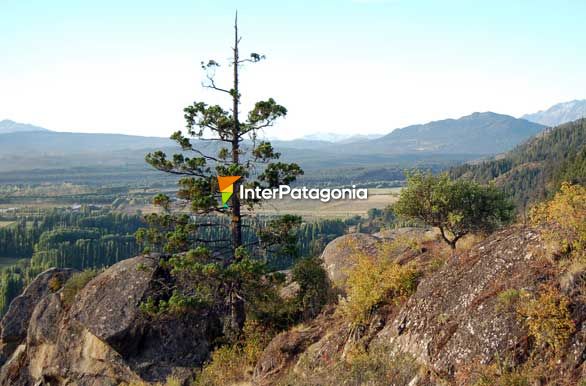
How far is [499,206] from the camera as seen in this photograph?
22344 mm

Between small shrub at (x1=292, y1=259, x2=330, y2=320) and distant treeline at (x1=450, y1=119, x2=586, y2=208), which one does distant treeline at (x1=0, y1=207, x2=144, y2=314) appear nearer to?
small shrub at (x1=292, y1=259, x2=330, y2=320)

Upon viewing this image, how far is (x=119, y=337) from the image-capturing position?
833 inches

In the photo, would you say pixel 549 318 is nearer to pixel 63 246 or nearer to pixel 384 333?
pixel 384 333

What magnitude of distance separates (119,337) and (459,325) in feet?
45.9

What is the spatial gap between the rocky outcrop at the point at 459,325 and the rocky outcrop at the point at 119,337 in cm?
527

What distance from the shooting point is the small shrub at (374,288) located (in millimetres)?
16188

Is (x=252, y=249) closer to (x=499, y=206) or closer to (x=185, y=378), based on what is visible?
(x=185, y=378)

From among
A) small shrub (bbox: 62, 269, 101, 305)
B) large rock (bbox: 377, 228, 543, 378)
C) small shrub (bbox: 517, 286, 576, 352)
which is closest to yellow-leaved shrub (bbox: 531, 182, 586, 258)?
large rock (bbox: 377, 228, 543, 378)

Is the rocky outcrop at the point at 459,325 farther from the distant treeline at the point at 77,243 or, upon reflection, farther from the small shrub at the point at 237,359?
the distant treeline at the point at 77,243

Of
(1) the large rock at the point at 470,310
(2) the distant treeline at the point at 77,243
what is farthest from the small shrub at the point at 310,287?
(2) the distant treeline at the point at 77,243

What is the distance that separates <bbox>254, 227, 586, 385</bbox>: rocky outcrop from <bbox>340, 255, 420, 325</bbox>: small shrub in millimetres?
355

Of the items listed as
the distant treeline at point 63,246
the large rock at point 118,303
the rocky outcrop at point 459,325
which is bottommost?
the distant treeline at point 63,246

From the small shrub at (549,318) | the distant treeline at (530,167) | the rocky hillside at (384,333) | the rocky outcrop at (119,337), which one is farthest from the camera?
the distant treeline at (530,167)

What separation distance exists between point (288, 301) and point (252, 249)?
133 inches
